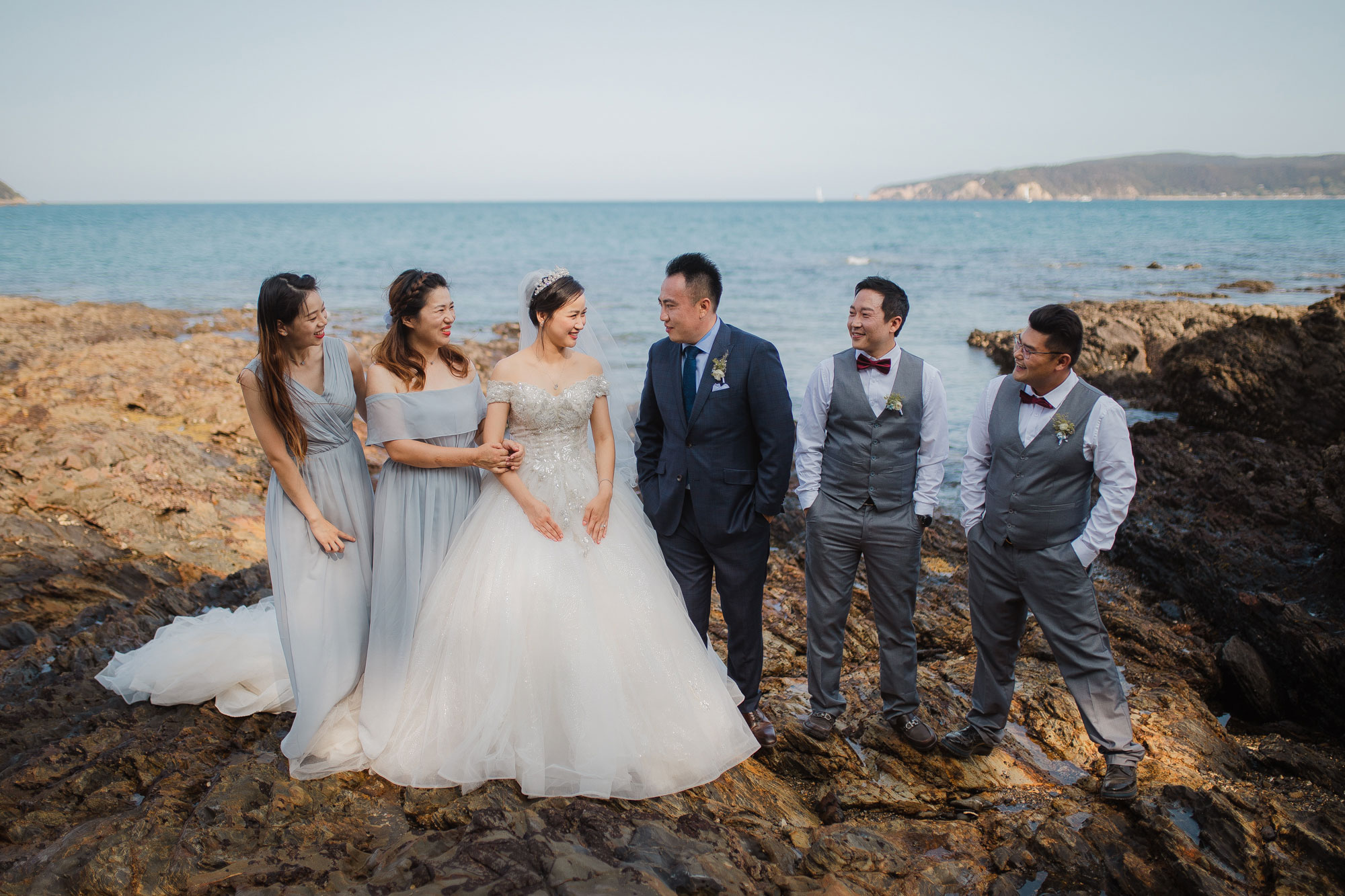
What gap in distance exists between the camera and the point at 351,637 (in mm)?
3820

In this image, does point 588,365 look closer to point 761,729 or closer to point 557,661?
point 557,661

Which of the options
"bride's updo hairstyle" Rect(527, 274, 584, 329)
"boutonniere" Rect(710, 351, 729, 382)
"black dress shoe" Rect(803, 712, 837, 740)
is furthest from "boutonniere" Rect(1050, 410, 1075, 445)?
"bride's updo hairstyle" Rect(527, 274, 584, 329)

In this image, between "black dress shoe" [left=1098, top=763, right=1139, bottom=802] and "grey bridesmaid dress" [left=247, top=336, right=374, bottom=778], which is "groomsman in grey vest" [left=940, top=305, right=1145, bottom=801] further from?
"grey bridesmaid dress" [left=247, top=336, right=374, bottom=778]

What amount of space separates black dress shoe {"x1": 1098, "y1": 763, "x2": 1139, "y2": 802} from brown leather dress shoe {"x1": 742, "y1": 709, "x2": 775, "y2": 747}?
1.57 metres

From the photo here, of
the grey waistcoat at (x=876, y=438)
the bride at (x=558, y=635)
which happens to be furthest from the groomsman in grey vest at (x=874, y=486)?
the bride at (x=558, y=635)

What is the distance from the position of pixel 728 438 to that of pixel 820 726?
5.29 ft

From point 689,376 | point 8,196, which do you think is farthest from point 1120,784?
point 8,196

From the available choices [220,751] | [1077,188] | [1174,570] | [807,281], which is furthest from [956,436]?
[1077,188]

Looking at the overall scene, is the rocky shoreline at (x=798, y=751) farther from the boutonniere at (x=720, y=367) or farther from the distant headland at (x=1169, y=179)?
the distant headland at (x=1169, y=179)

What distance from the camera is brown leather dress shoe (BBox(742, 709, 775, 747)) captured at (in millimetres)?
4152

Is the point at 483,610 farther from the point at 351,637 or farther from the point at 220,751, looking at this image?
the point at 220,751

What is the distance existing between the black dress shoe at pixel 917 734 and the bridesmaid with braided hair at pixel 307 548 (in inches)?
106

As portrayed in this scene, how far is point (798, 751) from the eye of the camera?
418 cm

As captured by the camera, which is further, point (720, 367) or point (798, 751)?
point (798, 751)
